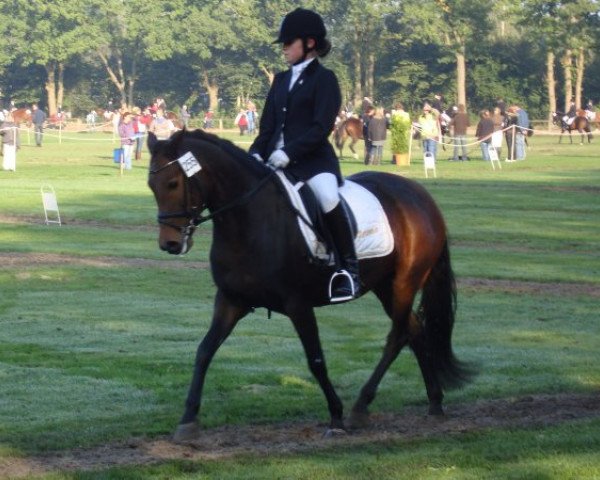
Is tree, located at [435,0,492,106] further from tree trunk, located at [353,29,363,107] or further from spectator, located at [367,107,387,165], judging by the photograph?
spectator, located at [367,107,387,165]

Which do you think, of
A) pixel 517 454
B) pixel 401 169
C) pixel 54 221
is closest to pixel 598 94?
pixel 401 169

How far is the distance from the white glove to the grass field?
174cm

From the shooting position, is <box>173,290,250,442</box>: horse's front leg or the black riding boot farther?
the black riding boot

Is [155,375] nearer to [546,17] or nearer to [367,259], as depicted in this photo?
[367,259]

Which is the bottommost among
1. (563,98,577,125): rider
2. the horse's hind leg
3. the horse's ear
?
the horse's hind leg

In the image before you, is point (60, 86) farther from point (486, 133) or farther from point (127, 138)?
point (127, 138)

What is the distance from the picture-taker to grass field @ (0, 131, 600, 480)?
766 cm

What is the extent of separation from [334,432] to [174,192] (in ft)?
6.13

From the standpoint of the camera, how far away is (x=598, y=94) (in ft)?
303

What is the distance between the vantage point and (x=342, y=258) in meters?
8.96

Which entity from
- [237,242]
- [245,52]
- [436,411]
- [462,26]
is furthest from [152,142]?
[245,52]

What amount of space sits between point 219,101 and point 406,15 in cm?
2495

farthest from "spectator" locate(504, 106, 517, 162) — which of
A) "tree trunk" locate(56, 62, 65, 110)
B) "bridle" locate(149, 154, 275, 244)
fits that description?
"tree trunk" locate(56, 62, 65, 110)

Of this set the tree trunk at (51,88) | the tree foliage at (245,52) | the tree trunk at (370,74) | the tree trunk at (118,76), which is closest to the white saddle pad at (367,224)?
the tree foliage at (245,52)
